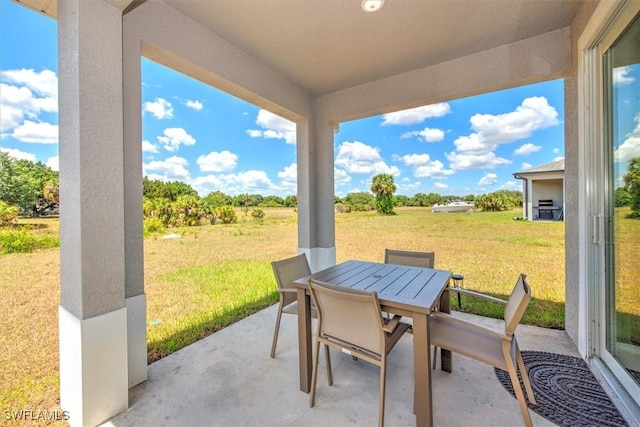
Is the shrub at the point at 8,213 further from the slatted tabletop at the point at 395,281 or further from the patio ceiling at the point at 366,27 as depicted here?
the slatted tabletop at the point at 395,281

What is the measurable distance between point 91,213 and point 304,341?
1.66 m

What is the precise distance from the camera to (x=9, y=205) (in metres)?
2.65

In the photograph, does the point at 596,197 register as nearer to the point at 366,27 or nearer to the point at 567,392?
the point at 567,392

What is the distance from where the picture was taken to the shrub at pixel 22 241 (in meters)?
2.81

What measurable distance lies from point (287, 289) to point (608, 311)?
266 cm

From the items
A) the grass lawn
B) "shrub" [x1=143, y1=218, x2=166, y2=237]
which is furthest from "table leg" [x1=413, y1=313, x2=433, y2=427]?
"shrub" [x1=143, y1=218, x2=166, y2=237]

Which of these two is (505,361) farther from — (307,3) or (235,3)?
(235,3)

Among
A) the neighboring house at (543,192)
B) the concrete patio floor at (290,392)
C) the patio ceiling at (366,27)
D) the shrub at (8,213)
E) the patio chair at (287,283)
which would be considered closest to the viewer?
the concrete patio floor at (290,392)

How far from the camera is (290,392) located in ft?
6.10

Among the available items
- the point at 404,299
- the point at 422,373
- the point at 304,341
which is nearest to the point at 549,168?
the point at 404,299

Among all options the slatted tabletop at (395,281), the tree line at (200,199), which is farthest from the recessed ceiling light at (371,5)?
the slatted tabletop at (395,281)

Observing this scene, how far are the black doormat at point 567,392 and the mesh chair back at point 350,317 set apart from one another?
1.25 m

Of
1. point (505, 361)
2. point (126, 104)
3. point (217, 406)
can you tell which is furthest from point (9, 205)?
point (505, 361)

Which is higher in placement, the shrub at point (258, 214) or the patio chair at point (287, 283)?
the shrub at point (258, 214)
